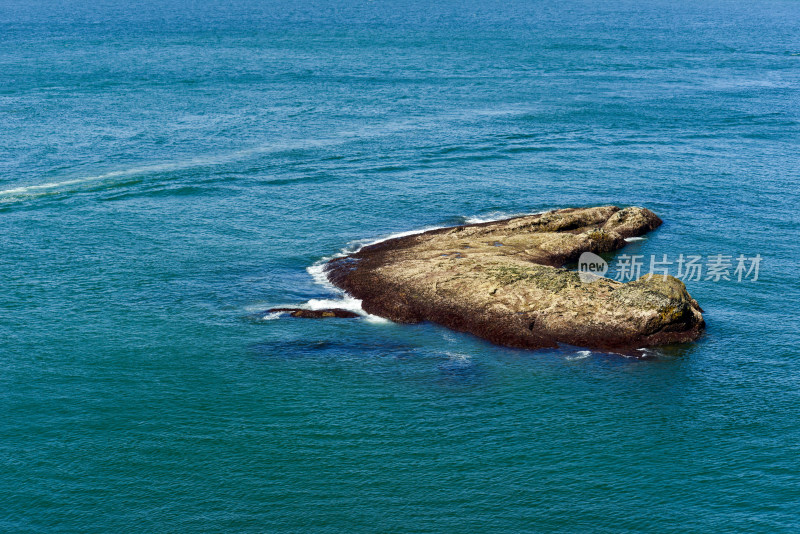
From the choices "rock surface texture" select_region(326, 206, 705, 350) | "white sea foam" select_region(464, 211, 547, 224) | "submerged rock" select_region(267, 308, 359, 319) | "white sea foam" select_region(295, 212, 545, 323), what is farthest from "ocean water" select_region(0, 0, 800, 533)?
"rock surface texture" select_region(326, 206, 705, 350)

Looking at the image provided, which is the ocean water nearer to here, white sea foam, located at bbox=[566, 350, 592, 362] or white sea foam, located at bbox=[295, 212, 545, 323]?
white sea foam, located at bbox=[566, 350, 592, 362]

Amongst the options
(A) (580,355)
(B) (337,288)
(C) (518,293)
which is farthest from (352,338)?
(A) (580,355)

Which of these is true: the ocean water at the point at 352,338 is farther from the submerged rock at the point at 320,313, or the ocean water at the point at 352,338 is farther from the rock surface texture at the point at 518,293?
the rock surface texture at the point at 518,293

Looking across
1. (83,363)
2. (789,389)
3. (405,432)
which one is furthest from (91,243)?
(789,389)

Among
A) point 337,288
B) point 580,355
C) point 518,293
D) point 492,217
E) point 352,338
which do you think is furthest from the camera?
point 492,217

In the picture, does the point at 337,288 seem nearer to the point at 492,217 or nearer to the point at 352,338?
the point at 352,338

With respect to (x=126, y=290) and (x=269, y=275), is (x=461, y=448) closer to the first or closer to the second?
(x=269, y=275)

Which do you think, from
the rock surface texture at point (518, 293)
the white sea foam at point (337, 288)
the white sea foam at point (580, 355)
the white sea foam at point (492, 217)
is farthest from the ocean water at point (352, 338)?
the rock surface texture at point (518, 293)
